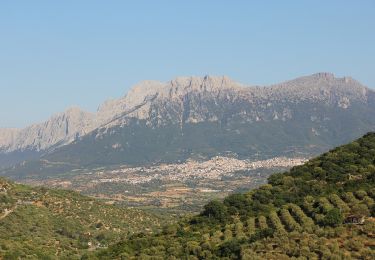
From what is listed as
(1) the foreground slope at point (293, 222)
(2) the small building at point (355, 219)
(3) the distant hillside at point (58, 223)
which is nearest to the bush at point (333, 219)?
(1) the foreground slope at point (293, 222)

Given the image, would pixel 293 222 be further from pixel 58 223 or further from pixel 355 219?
pixel 58 223

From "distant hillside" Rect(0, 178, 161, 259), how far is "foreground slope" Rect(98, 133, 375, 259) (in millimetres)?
20789

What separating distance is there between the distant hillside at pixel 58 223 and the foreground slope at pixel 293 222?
2079 centimetres

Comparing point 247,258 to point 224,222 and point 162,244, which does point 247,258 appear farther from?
point 224,222

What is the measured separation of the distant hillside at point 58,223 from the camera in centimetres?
9512

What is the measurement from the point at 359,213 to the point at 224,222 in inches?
813

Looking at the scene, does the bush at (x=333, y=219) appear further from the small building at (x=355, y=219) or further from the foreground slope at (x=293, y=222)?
the small building at (x=355, y=219)

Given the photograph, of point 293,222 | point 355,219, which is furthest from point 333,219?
point 293,222

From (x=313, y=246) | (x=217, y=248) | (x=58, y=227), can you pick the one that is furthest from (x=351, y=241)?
(x=58, y=227)

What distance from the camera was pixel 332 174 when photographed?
84500mm

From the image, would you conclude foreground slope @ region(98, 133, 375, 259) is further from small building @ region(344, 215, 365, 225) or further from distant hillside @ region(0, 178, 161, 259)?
distant hillside @ region(0, 178, 161, 259)

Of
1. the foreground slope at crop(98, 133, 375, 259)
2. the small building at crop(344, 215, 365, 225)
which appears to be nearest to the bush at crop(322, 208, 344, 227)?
the foreground slope at crop(98, 133, 375, 259)

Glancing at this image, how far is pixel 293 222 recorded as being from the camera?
65.4 metres

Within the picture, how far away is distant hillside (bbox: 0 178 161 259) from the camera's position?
95125 millimetres
